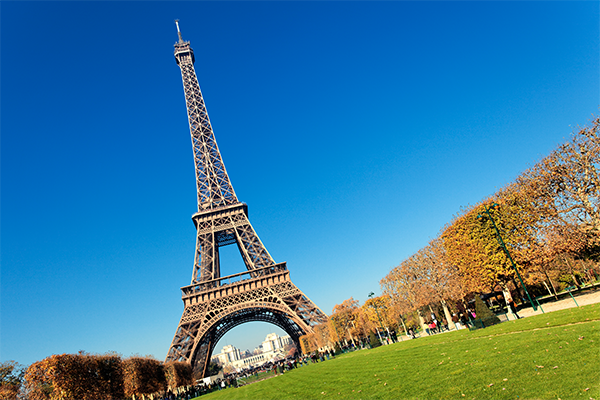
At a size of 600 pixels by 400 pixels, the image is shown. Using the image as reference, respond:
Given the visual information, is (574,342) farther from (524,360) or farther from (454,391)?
(454,391)

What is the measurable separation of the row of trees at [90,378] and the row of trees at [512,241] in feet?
61.4

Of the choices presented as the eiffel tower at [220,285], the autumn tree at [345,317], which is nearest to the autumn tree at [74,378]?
the eiffel tower at [220,285]

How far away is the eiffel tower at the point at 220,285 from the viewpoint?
4188cm

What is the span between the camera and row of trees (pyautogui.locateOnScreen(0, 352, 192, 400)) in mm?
21391

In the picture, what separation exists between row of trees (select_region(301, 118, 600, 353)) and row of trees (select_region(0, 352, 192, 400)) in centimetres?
1870

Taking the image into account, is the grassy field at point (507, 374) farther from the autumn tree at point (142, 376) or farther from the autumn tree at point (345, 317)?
the autumn tree at point (345, 317)

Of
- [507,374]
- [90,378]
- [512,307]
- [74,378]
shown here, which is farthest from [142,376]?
[512,307]

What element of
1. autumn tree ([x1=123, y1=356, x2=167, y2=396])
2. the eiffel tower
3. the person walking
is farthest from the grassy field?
the eiffel tower

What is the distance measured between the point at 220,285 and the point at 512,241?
1406 inches

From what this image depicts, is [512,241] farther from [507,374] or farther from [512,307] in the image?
[507,374]

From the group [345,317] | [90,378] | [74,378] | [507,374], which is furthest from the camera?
[345,317]

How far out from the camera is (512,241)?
29734 millimetres

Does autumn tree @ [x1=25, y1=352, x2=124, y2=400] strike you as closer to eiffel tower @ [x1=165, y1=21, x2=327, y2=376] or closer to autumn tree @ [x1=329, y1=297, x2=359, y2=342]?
eiffel tower @ [x1=165, y1=21, x2=327, y2=376]

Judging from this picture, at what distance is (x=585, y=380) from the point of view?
6.80 meters
